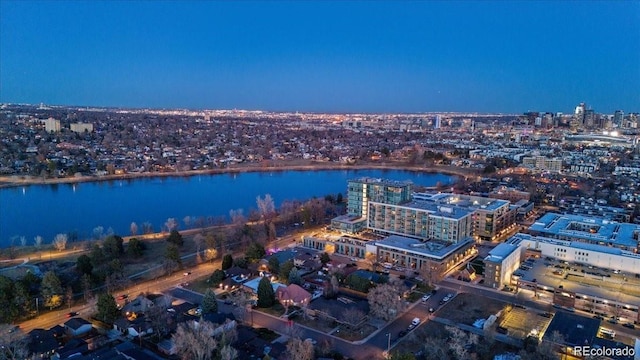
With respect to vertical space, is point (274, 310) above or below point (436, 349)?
below

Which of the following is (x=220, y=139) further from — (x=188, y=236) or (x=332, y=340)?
(x=332, y=340)

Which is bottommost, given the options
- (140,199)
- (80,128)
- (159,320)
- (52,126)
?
(140,199)

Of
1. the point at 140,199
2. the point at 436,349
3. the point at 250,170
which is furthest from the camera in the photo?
the point at 250,170

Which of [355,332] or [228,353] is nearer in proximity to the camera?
[228,353]

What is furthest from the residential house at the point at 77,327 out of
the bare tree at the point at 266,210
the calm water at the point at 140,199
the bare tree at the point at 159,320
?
the bare tree at the point at 266,210

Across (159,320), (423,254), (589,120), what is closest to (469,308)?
(423,254)

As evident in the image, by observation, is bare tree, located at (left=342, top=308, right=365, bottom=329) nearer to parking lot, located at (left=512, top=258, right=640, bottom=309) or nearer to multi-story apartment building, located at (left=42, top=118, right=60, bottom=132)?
parking lot, located at (left=512, top=258, right=640, bottom=309)

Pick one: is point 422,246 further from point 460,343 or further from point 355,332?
point 460,343
